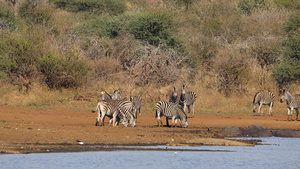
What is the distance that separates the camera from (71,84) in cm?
2561

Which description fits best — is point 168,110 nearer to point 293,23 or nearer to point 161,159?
point 161,159

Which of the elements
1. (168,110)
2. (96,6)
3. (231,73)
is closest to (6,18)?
(96,6)

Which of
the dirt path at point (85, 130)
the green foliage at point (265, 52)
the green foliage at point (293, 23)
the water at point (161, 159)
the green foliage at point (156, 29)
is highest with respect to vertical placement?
the green foliage at point (293, 23)

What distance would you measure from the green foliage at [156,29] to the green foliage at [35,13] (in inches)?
341

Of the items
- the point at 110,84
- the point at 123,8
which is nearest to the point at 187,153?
the point at 110,84

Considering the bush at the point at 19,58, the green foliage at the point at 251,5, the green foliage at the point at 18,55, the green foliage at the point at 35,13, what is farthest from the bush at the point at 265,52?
the green foliage at the point at 251,5

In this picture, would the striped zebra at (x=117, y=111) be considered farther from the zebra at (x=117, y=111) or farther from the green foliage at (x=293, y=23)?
the green foliage at (x=293, y=23)

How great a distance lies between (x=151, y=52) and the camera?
27.0 meters

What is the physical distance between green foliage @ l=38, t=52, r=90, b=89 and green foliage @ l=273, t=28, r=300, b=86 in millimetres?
9849

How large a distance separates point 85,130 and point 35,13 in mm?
26934

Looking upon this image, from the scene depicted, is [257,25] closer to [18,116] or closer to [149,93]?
[149,93]

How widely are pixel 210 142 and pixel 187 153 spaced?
5.61 ft

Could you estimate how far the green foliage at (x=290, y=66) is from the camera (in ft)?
88.1

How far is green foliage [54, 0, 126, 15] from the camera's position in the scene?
5251 centimetres
